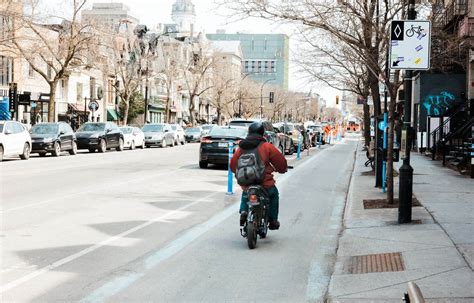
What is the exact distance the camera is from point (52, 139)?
3052 centimetres

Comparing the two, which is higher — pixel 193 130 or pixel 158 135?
pixel 193 130

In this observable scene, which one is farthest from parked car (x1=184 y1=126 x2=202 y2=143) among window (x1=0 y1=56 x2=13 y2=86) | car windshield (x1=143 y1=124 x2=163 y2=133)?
window (x1=0 y1=56 x2=13 y2=86)

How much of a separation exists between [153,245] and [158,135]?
37157mm

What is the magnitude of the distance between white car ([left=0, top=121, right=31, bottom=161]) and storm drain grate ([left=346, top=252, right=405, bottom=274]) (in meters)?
20.7

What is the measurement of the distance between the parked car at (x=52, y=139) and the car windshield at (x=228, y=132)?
10536 millimetres

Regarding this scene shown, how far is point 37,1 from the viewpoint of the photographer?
3575 cm

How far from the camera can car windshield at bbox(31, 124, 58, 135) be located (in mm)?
31169

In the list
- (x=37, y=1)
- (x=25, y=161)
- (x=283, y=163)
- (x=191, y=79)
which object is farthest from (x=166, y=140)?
(x=191, y=79)

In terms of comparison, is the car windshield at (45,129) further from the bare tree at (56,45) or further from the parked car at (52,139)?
the bare tree at (56,45)

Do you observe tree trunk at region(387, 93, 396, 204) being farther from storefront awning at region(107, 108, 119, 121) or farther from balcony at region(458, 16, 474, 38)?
storefront awning at region(107, 108, 119, 121)

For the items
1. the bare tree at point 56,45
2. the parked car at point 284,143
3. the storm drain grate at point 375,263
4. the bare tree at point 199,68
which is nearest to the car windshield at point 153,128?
the bare tree at point 56,45

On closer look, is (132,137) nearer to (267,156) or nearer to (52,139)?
(52,139)

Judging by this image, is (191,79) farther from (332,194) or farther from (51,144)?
(332,194)

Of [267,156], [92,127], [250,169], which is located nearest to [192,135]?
[92,127]
